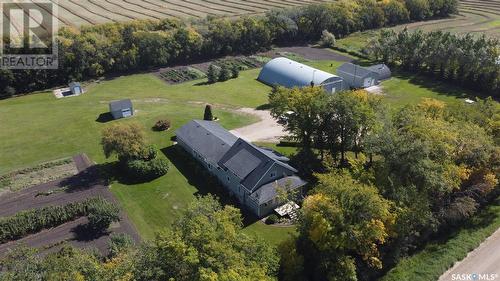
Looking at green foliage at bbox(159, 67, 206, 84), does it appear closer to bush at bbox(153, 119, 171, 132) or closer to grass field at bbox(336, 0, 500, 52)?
bush at bbox(153, 119, 171, 132)

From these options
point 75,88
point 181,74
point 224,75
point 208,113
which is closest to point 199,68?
point 181,74

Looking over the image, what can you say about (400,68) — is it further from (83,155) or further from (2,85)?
(2,85)

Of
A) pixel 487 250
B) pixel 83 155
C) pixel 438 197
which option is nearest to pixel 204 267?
pixel 438 197

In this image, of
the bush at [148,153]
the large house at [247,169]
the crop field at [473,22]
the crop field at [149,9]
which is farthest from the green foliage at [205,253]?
the crop field at [473,22]

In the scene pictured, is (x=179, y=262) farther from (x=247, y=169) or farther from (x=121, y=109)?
(x=121, y=109)

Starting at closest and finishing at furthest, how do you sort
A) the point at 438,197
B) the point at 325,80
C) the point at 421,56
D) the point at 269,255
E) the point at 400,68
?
the point at 269,255
the point at 438,197
the point at 325,80
the point at 421,56
the point at 400,68

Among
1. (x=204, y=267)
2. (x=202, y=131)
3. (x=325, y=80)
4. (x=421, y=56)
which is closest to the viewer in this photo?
(x=204, y=267)

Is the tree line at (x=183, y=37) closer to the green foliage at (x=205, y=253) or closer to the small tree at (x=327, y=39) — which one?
the small tree at (x=327, y=39)
